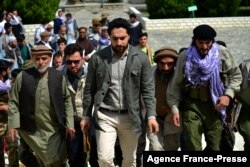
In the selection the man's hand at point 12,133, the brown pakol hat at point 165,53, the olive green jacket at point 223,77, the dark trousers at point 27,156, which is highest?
the brown pakol hat at point 165,53

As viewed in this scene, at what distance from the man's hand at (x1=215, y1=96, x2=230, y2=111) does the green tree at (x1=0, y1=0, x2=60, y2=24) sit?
48.5 feet

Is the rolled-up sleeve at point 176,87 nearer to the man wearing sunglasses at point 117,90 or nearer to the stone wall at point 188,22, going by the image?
the man wearing sunglasses at point 117,90

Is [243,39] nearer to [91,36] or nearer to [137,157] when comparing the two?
[91,36]

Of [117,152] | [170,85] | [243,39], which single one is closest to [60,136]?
[117,152]

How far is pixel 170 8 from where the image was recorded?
20.5 m

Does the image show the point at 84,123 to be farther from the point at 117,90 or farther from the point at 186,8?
the point at 186,8

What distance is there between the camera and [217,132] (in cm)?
512

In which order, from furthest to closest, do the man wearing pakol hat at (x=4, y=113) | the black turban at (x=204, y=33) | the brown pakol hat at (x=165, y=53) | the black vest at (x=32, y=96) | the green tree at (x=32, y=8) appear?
the green tree at (x=32, y=8) < the man wearing pakol hat at (x=4, y=113) < the brown pakol hat at (x=165, y=53) < the black vest at (x=32, y=96) < the black turban at (x=204, y=33)

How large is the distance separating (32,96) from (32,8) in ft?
48.9

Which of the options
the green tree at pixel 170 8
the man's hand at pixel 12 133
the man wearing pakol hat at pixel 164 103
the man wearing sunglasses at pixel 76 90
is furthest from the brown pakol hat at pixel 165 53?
the green tree at pixel 170 8

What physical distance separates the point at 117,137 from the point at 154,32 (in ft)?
48.2

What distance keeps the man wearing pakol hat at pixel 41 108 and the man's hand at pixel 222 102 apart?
1475mm

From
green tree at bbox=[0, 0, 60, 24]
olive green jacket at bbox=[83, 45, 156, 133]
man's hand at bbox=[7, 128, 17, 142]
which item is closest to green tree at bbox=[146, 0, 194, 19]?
green tree at bbox=[0, 0, 60, 24]

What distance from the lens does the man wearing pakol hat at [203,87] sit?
4.85 metres
